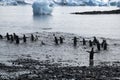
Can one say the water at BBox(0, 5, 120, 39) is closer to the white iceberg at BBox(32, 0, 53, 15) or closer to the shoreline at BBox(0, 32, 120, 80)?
the white iceberg at BBox(32, 0, 53, 15)

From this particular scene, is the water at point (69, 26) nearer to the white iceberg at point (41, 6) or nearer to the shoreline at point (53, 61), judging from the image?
the white iceberg at point (41, 6)

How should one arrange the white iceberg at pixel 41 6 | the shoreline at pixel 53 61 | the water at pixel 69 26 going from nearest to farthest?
1. the shoreline at pixel 53 61
2. the water at pixel 69 26
3. the white iceberg at pixel 41 6

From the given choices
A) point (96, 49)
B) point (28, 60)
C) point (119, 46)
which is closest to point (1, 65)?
point (28, 60)

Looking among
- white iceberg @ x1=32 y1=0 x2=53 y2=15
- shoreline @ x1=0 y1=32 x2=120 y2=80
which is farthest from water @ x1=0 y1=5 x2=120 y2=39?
shoreline @ x1=0 y1=32 x2=120 y2=80

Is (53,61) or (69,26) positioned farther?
(69,26)

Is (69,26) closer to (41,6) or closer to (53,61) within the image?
(41,6)

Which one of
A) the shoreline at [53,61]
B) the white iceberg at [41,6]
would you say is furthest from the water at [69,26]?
the shoreline at [53,61]

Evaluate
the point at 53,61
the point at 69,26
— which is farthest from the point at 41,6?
the point at 53,61

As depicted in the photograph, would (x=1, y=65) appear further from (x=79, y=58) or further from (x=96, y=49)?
(x=96, y=49)

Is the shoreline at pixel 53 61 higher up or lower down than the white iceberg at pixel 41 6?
higher up

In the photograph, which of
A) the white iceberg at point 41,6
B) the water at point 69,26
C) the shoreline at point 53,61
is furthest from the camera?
the white iceberg at point 41,6

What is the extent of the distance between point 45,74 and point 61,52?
14.4 m

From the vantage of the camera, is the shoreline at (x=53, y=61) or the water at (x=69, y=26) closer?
the shoreline at (x=53, y=61)

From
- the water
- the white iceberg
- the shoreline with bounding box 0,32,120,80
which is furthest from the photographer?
the white iceberg
